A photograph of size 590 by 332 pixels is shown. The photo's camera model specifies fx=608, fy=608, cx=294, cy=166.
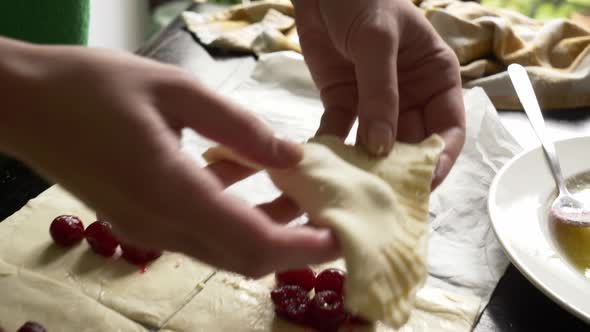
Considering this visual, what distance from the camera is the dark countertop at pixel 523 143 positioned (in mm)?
737

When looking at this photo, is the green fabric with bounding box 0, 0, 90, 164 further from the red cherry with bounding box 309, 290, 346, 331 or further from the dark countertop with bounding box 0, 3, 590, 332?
the red cherry with bounding box 309, 290, 346, 331

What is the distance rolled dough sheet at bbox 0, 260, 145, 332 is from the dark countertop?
16cm

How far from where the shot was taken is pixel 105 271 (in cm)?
82

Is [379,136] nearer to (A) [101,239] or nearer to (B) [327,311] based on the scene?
(B) [327,311]

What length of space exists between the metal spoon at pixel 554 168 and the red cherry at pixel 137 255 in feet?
1.81

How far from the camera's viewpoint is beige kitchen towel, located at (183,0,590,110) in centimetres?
113

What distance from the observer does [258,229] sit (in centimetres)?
43

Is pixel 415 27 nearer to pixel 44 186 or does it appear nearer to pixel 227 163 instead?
pixel 227 163

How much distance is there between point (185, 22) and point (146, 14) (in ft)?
2.08

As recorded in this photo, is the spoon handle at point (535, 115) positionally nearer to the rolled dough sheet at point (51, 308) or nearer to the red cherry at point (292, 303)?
the red cherry at point (292, 303)

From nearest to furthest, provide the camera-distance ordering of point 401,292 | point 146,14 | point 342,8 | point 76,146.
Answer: point 76,146 → point 401,292 → point 342,8 → point 146,14

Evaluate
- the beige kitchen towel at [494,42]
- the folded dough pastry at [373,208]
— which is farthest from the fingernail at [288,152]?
the beige kitchen towel at [494,42]

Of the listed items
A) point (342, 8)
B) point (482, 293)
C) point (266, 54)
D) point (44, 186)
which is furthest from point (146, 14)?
point (482, 293)

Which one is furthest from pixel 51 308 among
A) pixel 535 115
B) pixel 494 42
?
pixel 494 42
